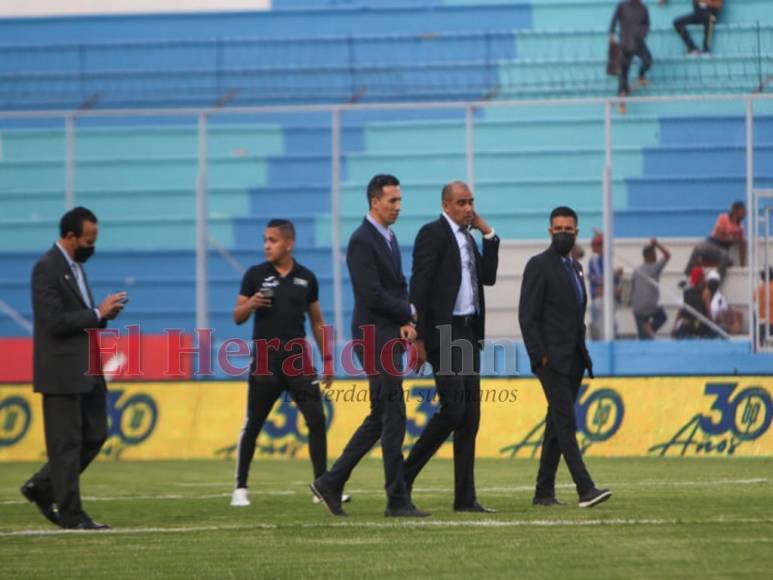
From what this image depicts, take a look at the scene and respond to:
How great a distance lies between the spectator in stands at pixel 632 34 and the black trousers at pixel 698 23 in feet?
1.91

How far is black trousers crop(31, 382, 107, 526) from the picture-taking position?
34.5ft

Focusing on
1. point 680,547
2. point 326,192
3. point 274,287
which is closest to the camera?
point 680,547

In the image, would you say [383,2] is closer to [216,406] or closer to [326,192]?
[326,192]

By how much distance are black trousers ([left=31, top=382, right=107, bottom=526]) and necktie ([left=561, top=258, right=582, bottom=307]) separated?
3.29 m

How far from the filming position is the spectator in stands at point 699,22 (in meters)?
24.3

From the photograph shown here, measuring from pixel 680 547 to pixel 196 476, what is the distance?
27.4ft

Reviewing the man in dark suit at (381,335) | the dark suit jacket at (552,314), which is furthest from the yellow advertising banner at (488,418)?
the man in dark suit at (381,335)

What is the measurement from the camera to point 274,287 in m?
12.6

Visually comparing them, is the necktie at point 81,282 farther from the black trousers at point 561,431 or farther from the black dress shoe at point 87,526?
the black trousers at point 561,431

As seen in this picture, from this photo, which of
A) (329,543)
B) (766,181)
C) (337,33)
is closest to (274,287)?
(329,543)

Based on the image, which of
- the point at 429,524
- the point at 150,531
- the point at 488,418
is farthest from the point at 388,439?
the point at 488,418

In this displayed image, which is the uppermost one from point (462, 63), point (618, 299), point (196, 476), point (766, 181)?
point (462, 63)

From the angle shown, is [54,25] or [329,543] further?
[54,25]

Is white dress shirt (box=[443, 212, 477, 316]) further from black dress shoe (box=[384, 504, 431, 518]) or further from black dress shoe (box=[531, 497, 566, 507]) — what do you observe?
black dress shoe (box=[531, 497, 566, 507])
